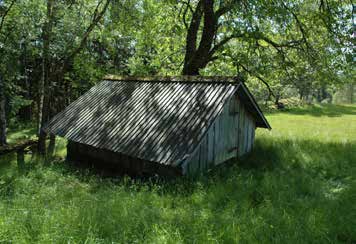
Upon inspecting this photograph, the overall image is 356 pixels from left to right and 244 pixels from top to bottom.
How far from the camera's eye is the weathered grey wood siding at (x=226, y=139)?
26.9 feet

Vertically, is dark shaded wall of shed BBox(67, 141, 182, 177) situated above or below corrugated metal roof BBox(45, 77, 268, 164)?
below

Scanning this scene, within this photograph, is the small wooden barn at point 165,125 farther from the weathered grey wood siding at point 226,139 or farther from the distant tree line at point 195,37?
the distant tree line at point 195,37

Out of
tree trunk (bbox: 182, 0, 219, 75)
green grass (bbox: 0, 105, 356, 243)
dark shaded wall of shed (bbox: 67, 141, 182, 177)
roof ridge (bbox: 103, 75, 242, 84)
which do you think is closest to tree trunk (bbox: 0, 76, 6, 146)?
dark shaded wall of shed (bbox: 67, 141, 182, 177)

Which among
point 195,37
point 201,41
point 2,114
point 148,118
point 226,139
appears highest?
point 195,37

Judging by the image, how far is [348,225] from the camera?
459cm

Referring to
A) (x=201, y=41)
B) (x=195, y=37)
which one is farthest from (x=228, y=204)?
(x=195, y=37)

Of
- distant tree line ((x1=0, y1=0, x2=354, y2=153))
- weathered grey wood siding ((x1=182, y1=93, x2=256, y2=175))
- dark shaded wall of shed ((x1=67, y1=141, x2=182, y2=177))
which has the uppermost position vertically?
distant tree line ((x1=0, y1=0, x2=354, y2=153))

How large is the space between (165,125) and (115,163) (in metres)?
2.88

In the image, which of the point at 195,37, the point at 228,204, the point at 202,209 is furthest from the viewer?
the point at 195,37

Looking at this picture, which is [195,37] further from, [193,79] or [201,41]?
[193,79]

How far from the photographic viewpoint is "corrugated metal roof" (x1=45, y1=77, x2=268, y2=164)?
7.73 metres

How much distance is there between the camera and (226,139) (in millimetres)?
9320

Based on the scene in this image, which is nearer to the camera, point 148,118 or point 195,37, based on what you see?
point 148,118

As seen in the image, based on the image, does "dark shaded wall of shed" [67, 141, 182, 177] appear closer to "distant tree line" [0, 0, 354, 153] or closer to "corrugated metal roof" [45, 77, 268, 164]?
"corrugated metal roof" [45, 77, 268, 164]
